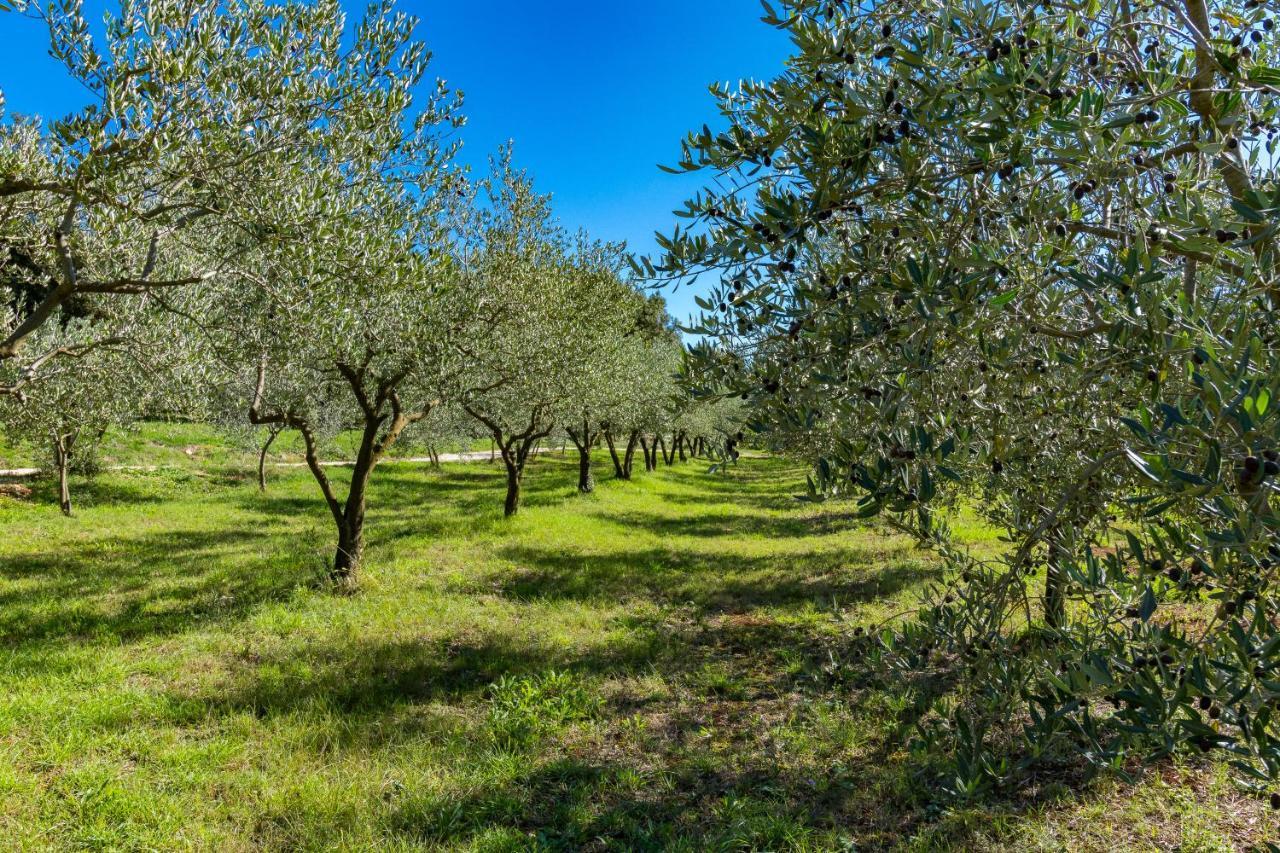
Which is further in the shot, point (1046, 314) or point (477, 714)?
point (477, 714)

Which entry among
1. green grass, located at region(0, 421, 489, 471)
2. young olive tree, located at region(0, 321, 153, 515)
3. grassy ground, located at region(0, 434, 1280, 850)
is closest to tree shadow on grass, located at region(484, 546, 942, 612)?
grassy ground, located at region(0, 434, 1280, 850)

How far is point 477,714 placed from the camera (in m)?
7.92

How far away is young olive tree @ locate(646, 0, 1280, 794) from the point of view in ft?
7.84

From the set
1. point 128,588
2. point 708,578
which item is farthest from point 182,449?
point 708,578

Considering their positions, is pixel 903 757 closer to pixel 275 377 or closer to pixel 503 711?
pixel 503 711

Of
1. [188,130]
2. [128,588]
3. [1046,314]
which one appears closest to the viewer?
[1046,314]

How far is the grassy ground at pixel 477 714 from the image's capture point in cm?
561

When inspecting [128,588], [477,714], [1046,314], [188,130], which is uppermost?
[188,130]

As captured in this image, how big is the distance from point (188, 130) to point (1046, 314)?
246 inches

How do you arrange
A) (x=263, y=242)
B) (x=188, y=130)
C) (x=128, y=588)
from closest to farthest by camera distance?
(x=188, y=130), (x=263, y=242), (x=128, y=588)

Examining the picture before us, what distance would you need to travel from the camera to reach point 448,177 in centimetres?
918

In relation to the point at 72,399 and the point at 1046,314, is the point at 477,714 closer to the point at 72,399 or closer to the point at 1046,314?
the point at 1046,314

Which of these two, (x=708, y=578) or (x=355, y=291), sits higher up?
(x=355, y=291)

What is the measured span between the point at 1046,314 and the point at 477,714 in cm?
752
